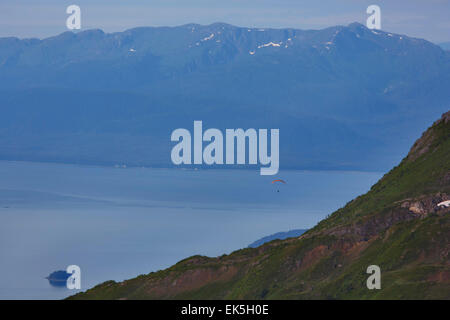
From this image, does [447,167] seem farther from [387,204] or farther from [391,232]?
[391,232]

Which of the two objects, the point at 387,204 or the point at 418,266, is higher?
the point at 387,204

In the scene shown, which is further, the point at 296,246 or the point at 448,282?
the point at 296,246
